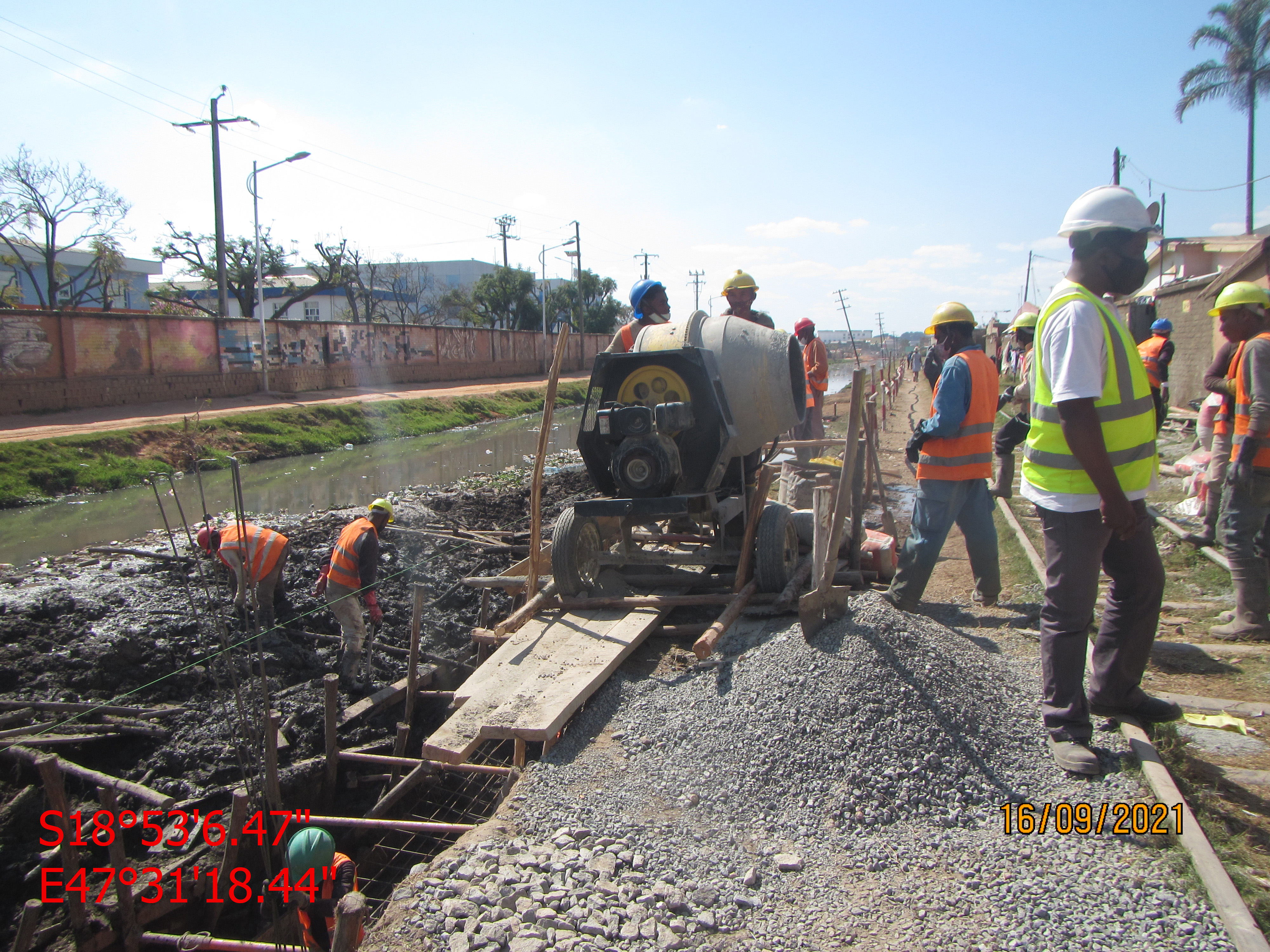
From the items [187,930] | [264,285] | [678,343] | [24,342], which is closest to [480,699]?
[187,930]

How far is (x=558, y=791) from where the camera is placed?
3.55m

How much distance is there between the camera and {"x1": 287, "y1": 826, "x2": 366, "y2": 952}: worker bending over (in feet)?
12.4

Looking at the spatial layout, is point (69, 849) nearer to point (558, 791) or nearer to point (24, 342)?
point (558, 791)

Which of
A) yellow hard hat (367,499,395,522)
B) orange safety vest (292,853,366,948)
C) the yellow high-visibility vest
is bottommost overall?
orange safety vest (292,853,366,948)

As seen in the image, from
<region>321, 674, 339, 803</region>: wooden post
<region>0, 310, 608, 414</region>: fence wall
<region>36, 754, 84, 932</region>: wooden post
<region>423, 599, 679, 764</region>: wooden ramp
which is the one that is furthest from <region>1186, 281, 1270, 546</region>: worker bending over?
<region>0, 310, 608, 414</region>: fence wall

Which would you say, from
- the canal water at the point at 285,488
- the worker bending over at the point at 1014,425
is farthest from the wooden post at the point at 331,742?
the canal water at the point at 285,488

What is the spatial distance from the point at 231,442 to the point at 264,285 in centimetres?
3098

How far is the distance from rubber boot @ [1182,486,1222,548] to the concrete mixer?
369 centimetres

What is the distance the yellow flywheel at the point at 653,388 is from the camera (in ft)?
17.9

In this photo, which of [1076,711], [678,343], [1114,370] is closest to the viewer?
[1114,370]

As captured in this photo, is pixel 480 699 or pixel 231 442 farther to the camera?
pixel 231 442

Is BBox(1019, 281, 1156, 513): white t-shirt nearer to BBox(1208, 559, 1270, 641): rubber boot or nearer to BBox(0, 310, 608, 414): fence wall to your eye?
BBox(1208, 559, 1270, 641): rubber boot

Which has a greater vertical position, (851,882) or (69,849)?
(851,882)

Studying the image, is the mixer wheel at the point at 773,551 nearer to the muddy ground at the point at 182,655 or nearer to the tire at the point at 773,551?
the tire at the point at 773,551
